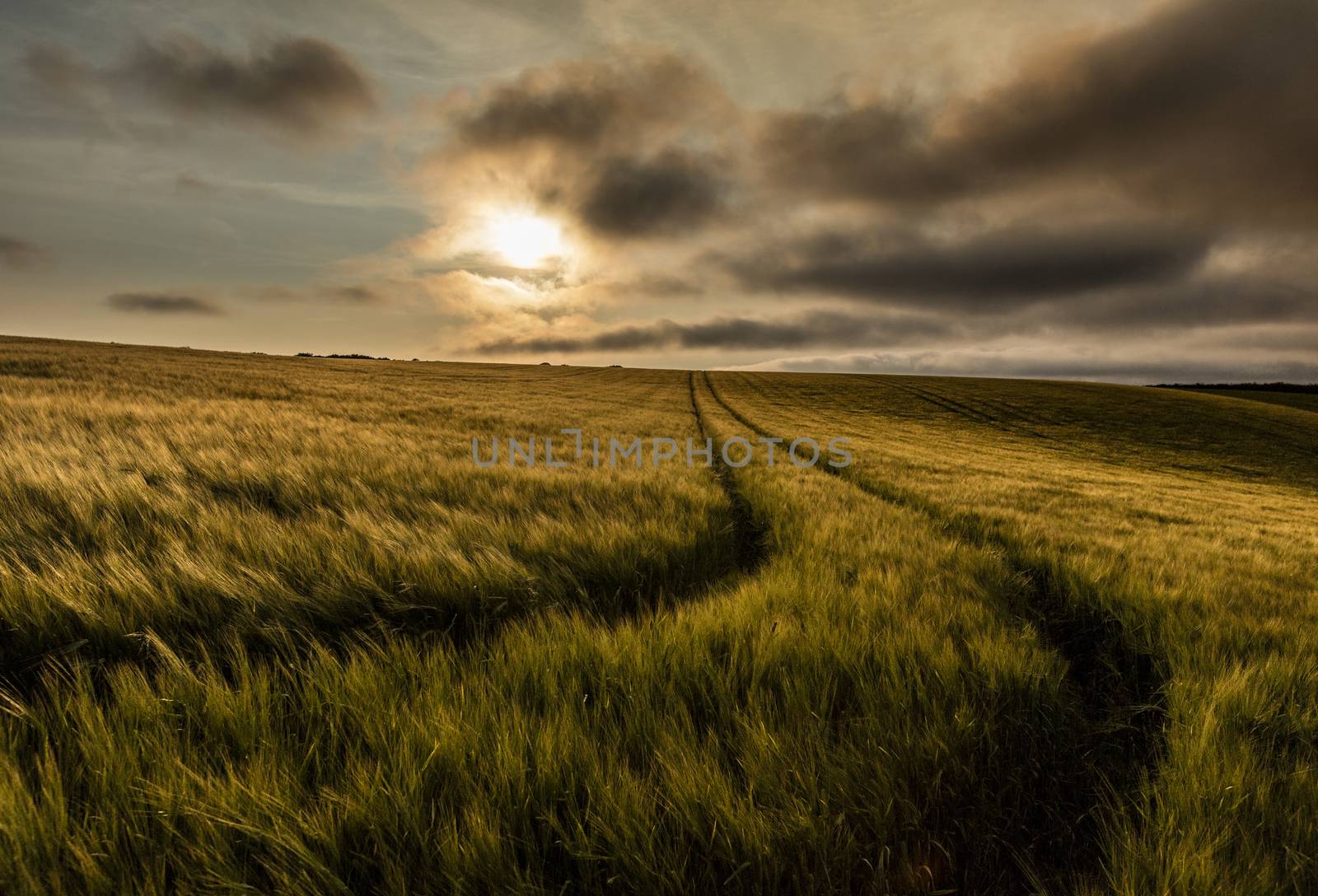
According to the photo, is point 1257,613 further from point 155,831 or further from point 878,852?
point 155,831

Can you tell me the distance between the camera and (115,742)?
1286 millimetres

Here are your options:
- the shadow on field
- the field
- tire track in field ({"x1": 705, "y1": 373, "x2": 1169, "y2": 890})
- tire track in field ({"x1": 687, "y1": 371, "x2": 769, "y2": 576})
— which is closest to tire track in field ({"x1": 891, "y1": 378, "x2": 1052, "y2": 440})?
tire track in field ({"x1": 687, "y1": 371, "x2": 769, "y2": 576})

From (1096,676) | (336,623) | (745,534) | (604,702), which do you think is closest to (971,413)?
(745,534)

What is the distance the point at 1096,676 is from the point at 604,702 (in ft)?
8.26

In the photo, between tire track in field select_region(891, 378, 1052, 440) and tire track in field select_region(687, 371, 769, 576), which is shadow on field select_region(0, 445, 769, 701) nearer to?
tire track in field select_region(687, 371, 769, 576)

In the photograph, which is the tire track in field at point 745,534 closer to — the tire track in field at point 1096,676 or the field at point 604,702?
the field at point 604,702

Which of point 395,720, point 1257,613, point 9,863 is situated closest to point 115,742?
point 9,863

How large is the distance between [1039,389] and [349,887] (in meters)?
72.0

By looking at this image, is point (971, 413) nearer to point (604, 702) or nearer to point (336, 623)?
point (604, 702)

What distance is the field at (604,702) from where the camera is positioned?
110 cm

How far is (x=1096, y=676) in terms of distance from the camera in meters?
2.44

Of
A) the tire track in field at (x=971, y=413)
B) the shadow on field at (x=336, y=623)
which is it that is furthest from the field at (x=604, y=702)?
the tire track in field at (x=971, y=413)

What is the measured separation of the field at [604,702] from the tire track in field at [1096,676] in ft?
0.07

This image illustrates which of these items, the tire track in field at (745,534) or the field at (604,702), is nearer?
the field at (604,702)
